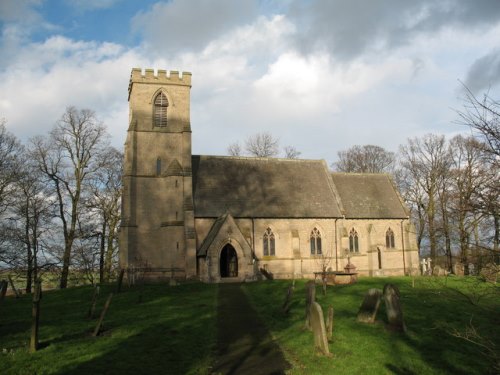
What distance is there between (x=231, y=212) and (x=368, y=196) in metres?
13.3

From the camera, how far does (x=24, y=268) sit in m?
29.1

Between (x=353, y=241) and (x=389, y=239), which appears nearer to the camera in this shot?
(x=353, y=241)

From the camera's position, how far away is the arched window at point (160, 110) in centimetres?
3606

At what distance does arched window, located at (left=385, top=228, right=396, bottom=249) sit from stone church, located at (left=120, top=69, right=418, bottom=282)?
0.28ft

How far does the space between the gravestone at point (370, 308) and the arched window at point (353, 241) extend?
73.1 feet

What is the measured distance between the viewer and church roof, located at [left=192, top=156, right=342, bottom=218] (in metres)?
35.0

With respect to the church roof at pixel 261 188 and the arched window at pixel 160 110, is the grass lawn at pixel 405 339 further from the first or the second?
the arched window at pixel 160 110

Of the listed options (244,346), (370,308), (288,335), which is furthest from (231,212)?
(244,346)

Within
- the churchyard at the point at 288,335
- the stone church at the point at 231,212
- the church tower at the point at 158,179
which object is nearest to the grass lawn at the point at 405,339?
the churchyard at the point at 288,335

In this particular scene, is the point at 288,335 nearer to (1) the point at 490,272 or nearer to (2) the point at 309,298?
(2) the point at 309,298

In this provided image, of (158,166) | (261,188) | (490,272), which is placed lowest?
(490,272)

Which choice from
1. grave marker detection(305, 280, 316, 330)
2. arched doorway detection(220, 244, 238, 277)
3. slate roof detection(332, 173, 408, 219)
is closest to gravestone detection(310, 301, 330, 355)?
grave marker detection(305, 280, 316, 330)

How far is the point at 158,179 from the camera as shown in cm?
3459

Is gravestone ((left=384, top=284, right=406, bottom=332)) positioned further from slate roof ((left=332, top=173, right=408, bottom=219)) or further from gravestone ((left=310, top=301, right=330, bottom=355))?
slate roof ((left=332, top=173, right=408, bottom=219))
